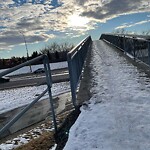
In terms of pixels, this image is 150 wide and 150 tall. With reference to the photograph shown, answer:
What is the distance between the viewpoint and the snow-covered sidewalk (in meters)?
3.77

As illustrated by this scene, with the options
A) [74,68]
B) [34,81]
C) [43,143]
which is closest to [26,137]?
[43,143]

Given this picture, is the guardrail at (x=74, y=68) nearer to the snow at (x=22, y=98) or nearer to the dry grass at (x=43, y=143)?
the dry grass at (x=43, y=143)

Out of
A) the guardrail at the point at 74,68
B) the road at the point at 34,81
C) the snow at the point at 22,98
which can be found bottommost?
the road at the point at 34,81

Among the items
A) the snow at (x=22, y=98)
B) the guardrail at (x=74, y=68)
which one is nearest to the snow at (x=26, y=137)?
the guardrail at (x=74, y=68)

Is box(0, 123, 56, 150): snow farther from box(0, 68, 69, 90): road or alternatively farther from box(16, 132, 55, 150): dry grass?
box(0, 68, 69, 90): road

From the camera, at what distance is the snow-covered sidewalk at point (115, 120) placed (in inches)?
149

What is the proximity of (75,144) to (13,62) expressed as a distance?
8076cm

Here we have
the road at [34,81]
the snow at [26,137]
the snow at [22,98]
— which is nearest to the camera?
the snow at [26,137]

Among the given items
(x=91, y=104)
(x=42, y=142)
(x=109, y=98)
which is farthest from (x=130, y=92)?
(x=42, y=142)

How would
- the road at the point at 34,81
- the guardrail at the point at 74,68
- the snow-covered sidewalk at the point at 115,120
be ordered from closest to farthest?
the snow-covered sidewalk at the point at 115,120, the guardrail at the point at 74,68, the road at the point at 34,81

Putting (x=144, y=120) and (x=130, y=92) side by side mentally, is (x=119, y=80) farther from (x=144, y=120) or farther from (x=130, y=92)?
(x=144, y=120)

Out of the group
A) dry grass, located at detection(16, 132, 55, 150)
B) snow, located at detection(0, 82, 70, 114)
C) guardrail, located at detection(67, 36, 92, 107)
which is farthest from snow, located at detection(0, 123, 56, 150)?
snow, located at detection(0, 82, 70, 114)

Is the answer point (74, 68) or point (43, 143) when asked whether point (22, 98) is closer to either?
point (74, 68)

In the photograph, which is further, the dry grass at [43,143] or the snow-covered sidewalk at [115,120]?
the dry grass at [43,143]
